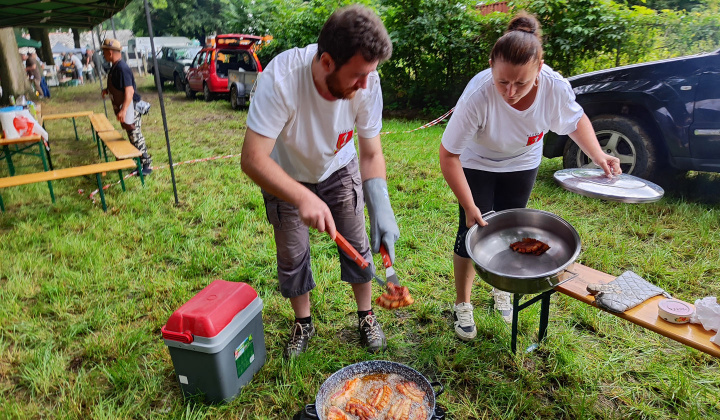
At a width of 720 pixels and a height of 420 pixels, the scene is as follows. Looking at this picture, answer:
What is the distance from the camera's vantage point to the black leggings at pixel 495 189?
233cm

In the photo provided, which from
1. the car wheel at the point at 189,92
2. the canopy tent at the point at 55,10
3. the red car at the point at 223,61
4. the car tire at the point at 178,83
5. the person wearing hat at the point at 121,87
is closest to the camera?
the canopy tent at the point at 55,10

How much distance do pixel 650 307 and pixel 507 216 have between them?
0.72 m

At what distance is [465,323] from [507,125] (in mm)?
1123

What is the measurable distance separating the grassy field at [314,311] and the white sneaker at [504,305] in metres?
0.07

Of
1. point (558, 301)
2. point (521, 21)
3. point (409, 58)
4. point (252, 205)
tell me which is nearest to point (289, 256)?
point (521, 21)

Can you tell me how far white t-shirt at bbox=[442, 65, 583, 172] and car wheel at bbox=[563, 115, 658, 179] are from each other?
2.20 metres

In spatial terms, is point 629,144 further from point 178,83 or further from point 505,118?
point 178,83

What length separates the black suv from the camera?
3.61 meters

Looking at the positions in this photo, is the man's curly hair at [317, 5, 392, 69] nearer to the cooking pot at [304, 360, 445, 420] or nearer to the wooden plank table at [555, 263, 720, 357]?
the cooking pot at [304, 360, 445, 420]

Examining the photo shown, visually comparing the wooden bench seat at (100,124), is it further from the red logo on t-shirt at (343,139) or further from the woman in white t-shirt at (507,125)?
the woman in white t-shirt at (507,125)

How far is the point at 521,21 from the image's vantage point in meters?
2.11

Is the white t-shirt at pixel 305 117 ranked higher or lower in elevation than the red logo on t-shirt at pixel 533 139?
higher

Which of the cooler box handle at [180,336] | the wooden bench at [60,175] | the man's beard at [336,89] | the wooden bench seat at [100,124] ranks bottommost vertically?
the cooler box handle at [180,336]

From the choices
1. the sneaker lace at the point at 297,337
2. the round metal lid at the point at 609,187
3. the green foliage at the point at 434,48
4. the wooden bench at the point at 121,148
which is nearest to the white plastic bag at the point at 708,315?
the round metal lid at the point at 609,187
